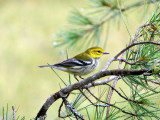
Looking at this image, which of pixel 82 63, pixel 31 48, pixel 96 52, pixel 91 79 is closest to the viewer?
pixel 91 79

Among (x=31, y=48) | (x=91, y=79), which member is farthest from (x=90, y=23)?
(x=31, y=48)

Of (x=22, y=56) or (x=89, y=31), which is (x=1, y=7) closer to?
(x=22, y=56)

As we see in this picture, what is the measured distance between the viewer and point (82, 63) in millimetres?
1711

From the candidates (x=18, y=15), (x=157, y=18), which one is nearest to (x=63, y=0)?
(x=18, y=15)

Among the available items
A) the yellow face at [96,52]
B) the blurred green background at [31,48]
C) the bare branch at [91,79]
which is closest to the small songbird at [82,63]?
the yellow face at [96,52]

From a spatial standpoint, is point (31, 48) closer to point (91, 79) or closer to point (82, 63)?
point (82, 63)

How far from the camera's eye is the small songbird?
1622 mm

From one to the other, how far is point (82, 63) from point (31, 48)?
8.96 feet

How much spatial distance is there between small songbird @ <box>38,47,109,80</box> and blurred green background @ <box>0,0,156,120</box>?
1119 millimetres

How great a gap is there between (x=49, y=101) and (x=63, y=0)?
14.9 feet

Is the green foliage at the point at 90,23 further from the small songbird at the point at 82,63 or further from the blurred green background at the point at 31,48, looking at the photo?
the blurred green background at the point at 31,48

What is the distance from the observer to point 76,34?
1.73 meters

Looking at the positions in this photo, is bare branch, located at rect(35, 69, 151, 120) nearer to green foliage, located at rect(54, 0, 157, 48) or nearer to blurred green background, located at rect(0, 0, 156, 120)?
green foliage, located at rect(54, 0, 157, 48)

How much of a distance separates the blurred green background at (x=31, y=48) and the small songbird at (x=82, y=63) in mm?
1119
